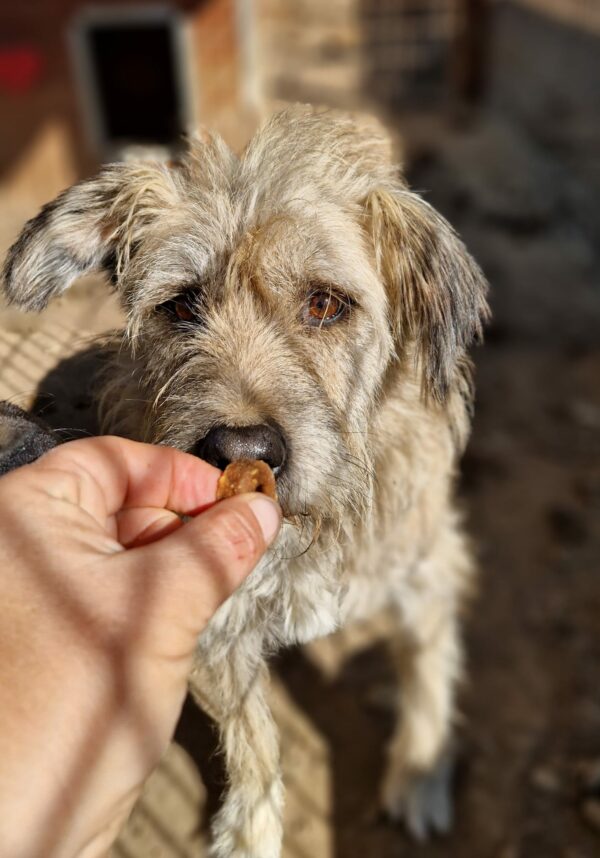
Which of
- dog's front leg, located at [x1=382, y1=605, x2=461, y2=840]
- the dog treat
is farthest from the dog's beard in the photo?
dog's front leg, located at [x1=382, y1=605, x2=461, y2=840]

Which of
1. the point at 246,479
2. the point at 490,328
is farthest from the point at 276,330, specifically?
the point at 490,328

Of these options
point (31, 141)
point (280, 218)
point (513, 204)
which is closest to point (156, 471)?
point (280, 218)

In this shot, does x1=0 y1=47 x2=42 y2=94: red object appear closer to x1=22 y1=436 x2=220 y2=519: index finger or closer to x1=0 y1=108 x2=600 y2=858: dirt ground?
x1=0 y1=108 x2=600 y2=858: dirt ground

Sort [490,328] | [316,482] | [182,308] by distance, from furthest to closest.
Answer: [490,328] < [182,308] < [316,482]

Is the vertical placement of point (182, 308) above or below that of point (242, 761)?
above

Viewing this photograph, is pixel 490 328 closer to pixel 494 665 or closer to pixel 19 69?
pixel 494 665

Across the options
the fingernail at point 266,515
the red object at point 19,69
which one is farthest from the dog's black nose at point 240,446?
the red object at point 19,69
